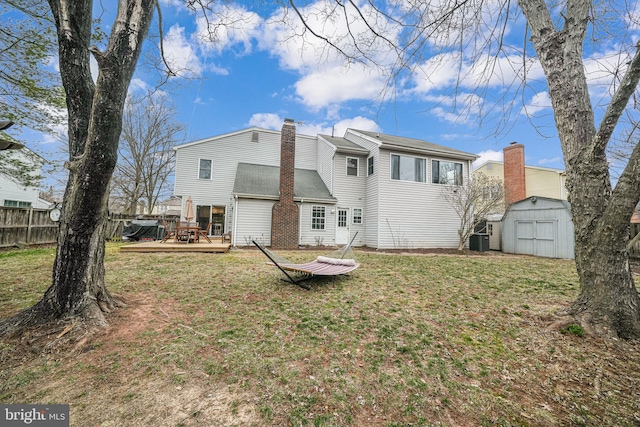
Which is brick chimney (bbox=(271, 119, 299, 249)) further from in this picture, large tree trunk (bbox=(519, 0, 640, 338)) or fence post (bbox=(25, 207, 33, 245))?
large tree trunk (bbox=(519, 0, 640, 338))

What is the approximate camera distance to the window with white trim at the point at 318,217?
522 inches

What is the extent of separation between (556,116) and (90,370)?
578 cm

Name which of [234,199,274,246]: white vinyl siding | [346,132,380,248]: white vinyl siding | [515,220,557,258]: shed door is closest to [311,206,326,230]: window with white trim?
[346,132,380,248]: white vinyl siding

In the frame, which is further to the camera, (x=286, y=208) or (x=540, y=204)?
(x=286, y=208)

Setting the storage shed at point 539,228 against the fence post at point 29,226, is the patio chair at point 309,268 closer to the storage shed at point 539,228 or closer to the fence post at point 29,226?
the storage shed at point 539,228

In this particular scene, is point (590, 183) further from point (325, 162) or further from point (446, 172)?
point (325, 162)

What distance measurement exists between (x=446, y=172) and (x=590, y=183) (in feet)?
37.9

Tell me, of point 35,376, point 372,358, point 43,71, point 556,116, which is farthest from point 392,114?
point 43,71

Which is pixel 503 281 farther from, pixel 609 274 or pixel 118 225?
pixel 118 225

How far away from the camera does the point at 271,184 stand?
13703mm

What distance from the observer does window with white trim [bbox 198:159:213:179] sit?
14.3 metres

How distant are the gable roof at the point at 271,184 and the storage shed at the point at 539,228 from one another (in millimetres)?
8598

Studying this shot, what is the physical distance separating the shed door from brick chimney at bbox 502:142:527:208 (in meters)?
6.78

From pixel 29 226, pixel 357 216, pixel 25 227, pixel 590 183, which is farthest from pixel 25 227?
pixel 590 183
